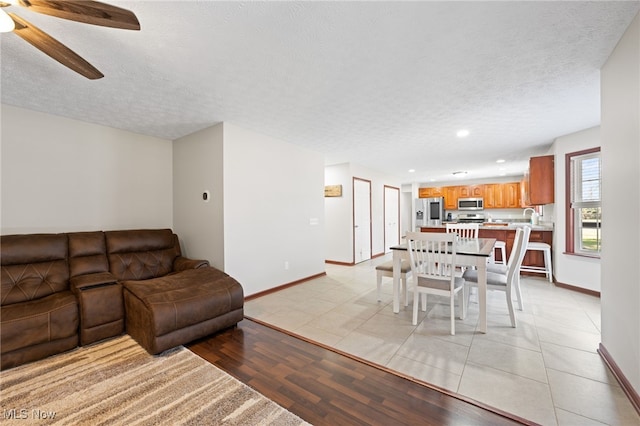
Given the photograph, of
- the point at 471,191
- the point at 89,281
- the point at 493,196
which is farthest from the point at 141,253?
the point at 493,196

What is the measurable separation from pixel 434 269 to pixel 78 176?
4503mm

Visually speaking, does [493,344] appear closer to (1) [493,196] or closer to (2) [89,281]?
(2) [89,281]

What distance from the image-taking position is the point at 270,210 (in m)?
3.94

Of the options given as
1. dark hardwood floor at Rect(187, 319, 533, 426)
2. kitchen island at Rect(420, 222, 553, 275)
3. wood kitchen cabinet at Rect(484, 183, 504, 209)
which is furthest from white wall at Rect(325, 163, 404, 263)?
wood kitchen cabinet at Rect(484, 183, 504, 209)

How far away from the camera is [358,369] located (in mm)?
1982

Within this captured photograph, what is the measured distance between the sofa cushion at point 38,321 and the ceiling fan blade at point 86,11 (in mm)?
2211

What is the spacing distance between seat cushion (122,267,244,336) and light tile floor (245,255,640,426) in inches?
24.2

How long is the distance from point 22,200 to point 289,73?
335 cm

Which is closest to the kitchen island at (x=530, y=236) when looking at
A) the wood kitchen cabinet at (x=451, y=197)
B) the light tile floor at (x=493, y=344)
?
the light tile floor at (x=493, y=344)

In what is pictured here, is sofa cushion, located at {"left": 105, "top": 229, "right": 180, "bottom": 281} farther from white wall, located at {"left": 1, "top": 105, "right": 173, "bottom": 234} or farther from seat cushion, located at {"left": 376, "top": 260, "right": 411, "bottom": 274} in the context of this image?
seat cushion, located at {"left": 376, "top": 260, "right": 411, "bottom": 274}

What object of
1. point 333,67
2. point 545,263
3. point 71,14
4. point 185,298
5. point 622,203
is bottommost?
point 545,263

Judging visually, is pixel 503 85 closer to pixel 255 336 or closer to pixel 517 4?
pixel 517 4

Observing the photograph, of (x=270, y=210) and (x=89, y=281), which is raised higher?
(x=270, y=210)

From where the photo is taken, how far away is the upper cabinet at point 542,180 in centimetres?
425
